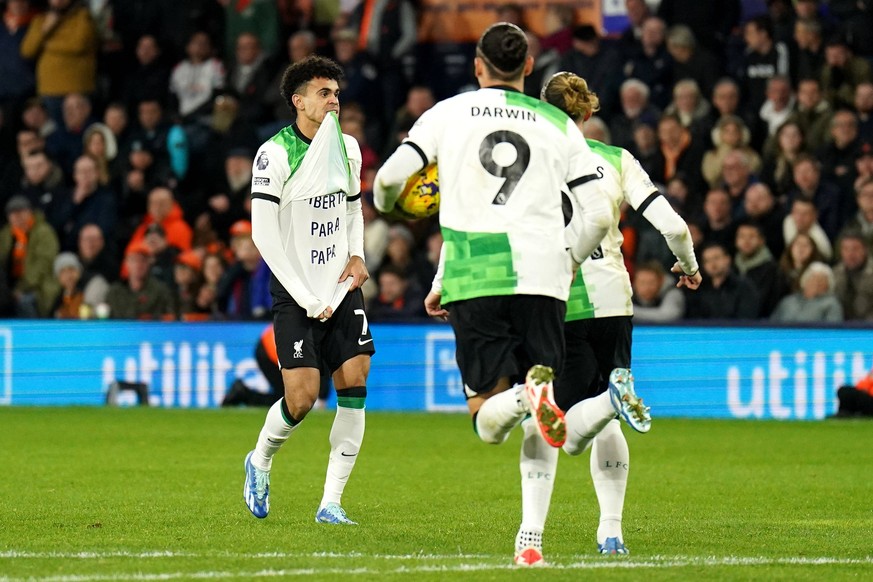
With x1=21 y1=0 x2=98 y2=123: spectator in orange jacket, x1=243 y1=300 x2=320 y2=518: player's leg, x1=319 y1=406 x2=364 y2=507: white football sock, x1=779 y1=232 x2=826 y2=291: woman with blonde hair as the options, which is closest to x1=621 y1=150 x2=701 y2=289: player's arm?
x1=243 y1=300 x2=320 y2=518: player's leg

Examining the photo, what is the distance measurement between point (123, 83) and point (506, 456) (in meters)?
11.6

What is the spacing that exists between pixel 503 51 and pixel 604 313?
144 cm

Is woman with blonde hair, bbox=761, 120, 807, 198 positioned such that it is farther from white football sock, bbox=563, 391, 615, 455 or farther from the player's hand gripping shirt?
the player's hand gripping shirt

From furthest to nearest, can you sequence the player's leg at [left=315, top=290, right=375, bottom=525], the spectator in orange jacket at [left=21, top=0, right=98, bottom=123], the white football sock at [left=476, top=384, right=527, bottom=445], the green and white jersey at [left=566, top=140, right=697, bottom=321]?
the spectator in orange jacket at [left=21, top=0, right=98, bottom=123]
the player's leg at [left=315, top=290, right=375, bottom=525]
the green and white jersey at [left=566, top=140, right=697, bottom=321]
the white football sock at [left=476, top=384, right=527, bottom=445]

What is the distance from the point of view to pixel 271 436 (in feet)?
29.3

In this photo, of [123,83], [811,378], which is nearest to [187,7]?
[123,83]

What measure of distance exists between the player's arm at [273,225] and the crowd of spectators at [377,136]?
28.4 ft

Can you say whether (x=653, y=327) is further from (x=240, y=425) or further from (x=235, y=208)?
(x=235, y=208)

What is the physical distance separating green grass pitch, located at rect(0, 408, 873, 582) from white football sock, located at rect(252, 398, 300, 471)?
1.04 ft

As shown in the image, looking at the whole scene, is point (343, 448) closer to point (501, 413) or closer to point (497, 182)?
point (501, 413)

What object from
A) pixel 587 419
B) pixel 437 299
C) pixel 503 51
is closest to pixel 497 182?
pixel 503 51

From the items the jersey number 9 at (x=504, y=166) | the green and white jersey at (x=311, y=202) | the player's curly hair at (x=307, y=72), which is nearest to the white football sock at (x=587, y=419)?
the jersey number 9 at (x=504, y=166)

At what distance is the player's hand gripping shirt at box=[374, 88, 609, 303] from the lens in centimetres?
697

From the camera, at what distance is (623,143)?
19203 mm
